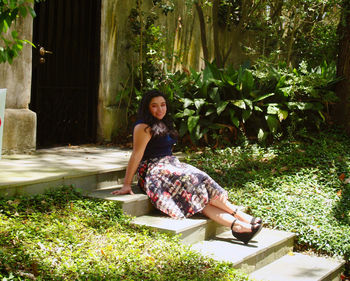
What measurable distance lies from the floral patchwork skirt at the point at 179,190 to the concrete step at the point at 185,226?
0.10 meters

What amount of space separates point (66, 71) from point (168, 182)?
132 inches

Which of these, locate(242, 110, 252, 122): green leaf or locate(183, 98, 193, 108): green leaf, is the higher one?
locate(183, 98, 193, 108): green leaf

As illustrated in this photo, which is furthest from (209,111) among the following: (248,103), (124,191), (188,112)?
(124,191)

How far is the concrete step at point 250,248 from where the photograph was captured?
4211mm

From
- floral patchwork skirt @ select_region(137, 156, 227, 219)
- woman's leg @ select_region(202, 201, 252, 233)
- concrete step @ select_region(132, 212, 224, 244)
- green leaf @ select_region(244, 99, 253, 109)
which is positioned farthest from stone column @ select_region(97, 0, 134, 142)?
woman's leg @ select_region(202, 201, 252, 233)

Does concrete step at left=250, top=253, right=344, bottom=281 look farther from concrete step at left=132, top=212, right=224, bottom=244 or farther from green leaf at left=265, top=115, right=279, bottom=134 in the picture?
green leaf at left=265, top=115, right=279, bottom=134

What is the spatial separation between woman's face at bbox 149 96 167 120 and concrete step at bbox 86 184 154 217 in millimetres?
815

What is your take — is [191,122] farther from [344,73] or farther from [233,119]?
[344,73]

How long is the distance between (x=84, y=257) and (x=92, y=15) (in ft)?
16.2

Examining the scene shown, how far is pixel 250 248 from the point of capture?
449 centimetres

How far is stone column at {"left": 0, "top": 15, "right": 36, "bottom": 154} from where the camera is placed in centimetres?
574

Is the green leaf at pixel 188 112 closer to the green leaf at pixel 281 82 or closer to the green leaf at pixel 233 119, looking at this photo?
the green leaf at pixel 233 119

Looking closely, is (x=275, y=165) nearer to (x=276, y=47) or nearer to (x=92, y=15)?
(x=92, y=15)

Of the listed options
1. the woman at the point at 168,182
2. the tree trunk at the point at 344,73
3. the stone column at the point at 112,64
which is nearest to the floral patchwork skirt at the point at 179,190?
the woman at the point at 168,182
